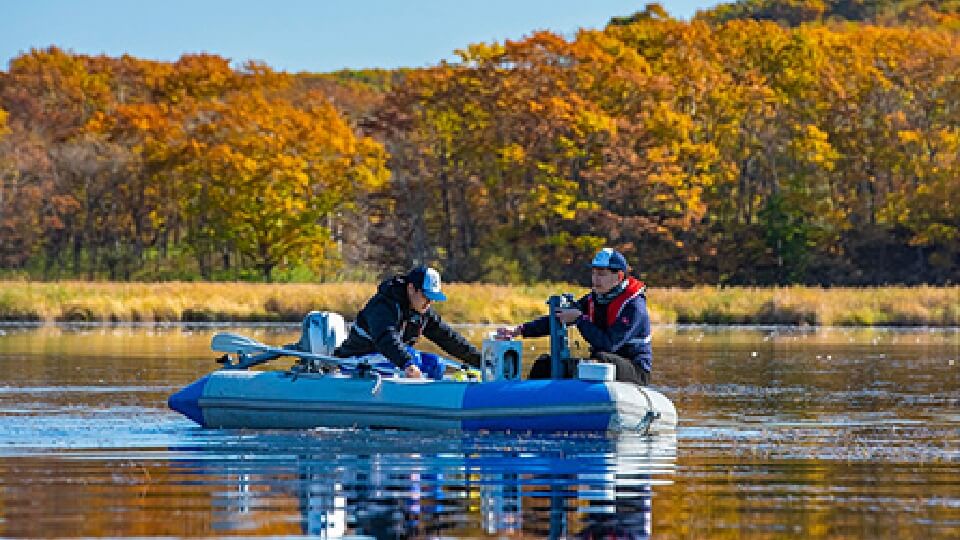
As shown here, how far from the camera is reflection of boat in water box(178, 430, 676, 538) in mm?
10430

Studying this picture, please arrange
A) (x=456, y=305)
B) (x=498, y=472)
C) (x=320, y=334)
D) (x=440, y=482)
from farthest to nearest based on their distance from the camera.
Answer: (x=456, y=305) → (x=320, y=334) → (x=498, y=472) → (x=440, y=482)

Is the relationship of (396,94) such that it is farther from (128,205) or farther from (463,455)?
(463,455)

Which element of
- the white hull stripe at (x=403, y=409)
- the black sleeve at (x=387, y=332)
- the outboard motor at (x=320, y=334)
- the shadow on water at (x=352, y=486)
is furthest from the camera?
the outboard motor at (x=320, y=334)

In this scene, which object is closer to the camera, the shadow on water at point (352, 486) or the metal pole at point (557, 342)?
the shadow on water at point (352, 486)

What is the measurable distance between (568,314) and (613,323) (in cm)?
46

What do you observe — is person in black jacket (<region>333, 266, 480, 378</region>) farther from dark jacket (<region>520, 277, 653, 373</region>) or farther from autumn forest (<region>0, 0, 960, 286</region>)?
autumn forest (<region>0, 0, 960, 286</region>)

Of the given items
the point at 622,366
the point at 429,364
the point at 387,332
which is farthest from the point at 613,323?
the point at 387,332

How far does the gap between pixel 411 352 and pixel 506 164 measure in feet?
159

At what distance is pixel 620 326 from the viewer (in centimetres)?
1597

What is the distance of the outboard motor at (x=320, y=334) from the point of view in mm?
16938

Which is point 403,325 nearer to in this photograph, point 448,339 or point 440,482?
point 448,339

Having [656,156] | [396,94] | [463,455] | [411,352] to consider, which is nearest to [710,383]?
[411,352]

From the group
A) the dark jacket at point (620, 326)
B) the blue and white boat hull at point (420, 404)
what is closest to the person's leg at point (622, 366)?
the dark jacket at point (620, 326)

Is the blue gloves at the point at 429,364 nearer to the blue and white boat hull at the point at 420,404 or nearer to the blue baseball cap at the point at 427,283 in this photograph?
the blue baseball cap at the point at 427,283
